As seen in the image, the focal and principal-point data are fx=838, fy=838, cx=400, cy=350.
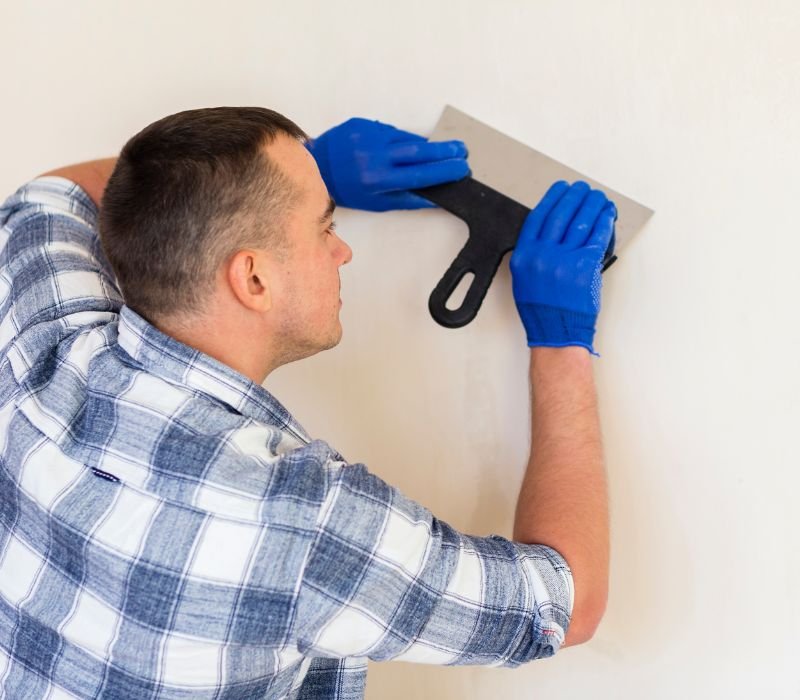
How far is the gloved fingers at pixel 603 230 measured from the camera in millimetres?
916

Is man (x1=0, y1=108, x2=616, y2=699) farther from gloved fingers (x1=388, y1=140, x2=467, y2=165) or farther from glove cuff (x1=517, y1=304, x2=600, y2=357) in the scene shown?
gloved fingers (x1=388, y1=140, x2=467, y2=165)

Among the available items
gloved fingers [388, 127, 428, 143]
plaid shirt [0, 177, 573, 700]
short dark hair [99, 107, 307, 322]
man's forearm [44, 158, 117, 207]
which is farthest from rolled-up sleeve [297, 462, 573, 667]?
man's forearm [44, 158, 117, 207]

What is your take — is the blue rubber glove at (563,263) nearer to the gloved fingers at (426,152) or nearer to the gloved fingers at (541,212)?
the gloved fingers at (541,212)

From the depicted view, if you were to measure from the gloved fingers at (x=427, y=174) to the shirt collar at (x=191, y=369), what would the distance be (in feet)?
1.13

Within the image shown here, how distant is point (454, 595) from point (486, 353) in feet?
1.24

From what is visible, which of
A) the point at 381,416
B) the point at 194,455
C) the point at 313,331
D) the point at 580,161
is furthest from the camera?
the point at 381,416

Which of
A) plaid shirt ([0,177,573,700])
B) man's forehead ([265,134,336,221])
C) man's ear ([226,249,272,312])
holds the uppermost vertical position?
man's forehead ([265,134,336,221])

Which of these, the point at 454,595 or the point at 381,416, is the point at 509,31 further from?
the point at 454,595

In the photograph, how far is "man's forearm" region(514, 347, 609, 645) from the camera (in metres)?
0.82

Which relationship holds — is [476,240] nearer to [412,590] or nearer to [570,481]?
[570,481]

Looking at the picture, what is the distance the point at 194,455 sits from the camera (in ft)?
2.34

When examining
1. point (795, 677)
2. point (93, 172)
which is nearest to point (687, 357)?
point (795, 677)

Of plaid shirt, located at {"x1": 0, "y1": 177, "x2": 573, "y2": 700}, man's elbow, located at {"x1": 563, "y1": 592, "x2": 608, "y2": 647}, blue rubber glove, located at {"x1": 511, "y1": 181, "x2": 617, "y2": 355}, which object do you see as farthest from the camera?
blue rubber glove, located at {"x1": 511, "y1": 181, "x2": 617, "y2": 355}

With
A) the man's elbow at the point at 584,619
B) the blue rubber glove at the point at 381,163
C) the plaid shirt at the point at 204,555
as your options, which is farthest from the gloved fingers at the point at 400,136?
the man's elbow at the point at 584,619
